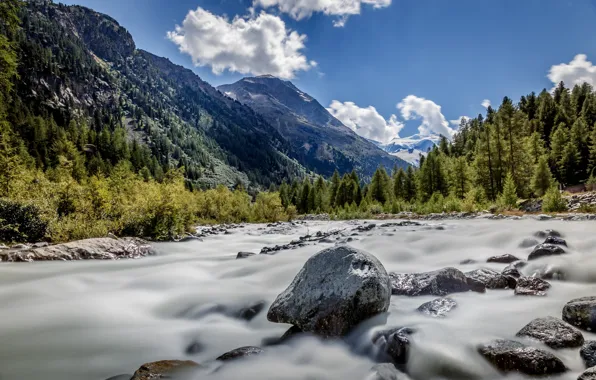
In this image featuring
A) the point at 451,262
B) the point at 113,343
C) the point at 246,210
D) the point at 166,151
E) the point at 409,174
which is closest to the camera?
the point at 113,343

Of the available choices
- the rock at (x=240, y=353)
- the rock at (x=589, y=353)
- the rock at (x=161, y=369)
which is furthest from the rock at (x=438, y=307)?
the rock at (x=161, y=369)

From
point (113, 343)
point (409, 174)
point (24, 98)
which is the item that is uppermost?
point (24, 98)

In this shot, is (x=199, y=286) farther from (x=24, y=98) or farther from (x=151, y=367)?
(x=24, y=98)

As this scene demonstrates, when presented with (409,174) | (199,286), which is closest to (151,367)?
(199,286)

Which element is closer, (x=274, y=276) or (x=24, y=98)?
(x=274, y=276)

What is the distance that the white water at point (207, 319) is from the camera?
4.32 metres

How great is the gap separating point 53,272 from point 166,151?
19196cm

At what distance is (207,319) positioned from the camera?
662 centimetres

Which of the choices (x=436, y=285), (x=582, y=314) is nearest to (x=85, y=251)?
(x=436, y=285)

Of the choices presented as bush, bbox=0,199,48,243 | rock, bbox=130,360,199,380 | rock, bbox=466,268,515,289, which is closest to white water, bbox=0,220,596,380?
rock, bbox=466,268,515,289

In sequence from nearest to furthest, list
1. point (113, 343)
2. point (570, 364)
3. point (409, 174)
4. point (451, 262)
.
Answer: point (570, 364) → point (113, 343) → point (451, 262) → point (409, 174)

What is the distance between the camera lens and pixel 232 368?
435cm

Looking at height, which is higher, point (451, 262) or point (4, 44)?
→ point (4, 44)

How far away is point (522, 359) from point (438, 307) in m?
1.97
